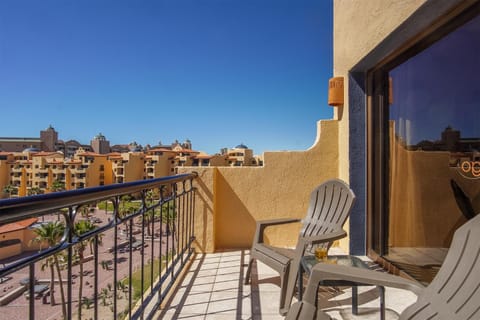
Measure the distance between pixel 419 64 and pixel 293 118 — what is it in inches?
1107

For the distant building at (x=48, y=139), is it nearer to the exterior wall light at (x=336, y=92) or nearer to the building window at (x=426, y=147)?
the exterior wall light at (x=336, y=92)

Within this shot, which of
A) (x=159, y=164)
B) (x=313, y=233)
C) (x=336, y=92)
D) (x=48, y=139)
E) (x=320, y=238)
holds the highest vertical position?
(x=48, y=139)

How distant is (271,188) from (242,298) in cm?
168

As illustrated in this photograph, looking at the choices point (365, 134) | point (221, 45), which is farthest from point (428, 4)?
point (221, 45)

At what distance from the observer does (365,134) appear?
11.3 feet

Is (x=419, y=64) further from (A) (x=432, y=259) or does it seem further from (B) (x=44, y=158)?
(B) (x=44, y=158)

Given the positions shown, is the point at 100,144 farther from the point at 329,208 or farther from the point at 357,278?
the point at 357,278

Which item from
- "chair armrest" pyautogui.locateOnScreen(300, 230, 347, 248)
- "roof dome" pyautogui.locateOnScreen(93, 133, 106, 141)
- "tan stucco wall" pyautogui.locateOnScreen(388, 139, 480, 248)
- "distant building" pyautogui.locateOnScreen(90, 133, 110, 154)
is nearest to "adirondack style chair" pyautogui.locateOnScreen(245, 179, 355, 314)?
"chair armrest" pyautogui.locateOnScreen(300, 230, 347, 248)

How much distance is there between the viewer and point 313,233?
2.64m

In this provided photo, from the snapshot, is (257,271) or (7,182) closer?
(257,271)

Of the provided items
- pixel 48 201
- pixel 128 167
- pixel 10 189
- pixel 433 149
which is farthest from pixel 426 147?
pixel 10 189

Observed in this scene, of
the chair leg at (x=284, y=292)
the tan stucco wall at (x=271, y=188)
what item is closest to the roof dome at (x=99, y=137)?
the tan stucco wall at (x=271, y=188)

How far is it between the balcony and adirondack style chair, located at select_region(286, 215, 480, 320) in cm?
97

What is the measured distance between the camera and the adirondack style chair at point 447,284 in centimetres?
111
